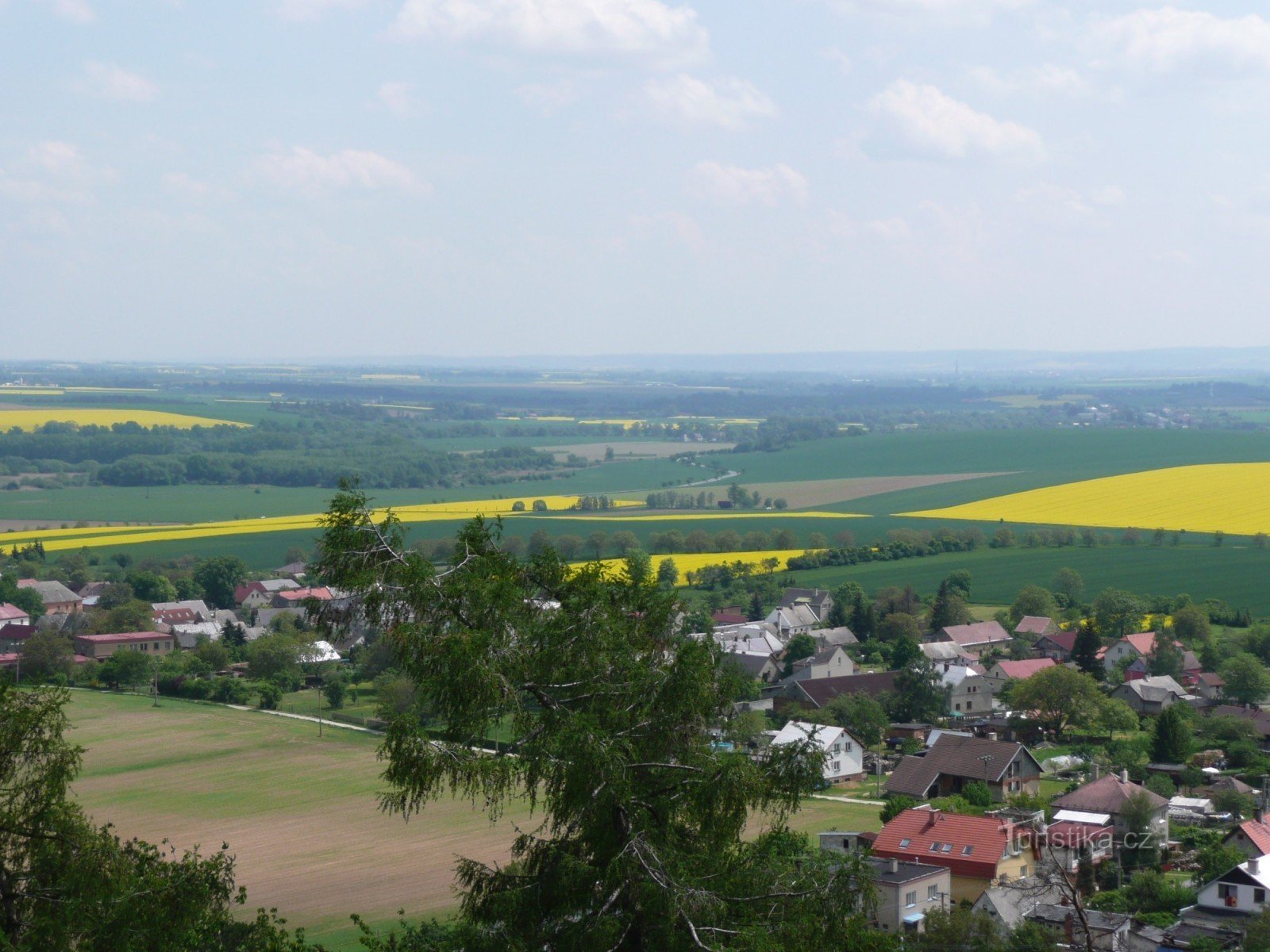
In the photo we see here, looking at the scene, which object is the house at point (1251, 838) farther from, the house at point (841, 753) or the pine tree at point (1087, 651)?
the pine tree at point (1087, 651)

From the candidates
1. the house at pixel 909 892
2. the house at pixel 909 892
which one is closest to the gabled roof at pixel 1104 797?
the house at pixel 909 892

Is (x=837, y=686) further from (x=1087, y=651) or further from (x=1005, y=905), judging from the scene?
(x=1005, y=905)

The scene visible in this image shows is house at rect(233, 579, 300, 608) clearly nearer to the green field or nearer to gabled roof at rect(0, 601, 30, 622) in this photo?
gabled roof at rect(0, 601, 30, 622)

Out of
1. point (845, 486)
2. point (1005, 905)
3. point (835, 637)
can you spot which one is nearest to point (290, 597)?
point (835, 637)

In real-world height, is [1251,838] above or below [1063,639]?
above

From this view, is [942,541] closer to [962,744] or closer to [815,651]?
[815,651]

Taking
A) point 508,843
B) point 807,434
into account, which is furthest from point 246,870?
point 807,434

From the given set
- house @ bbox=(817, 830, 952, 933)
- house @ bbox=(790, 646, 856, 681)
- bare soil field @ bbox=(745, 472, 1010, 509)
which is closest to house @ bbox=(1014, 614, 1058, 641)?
house @ bbox=(790, 646, 856, 681)
